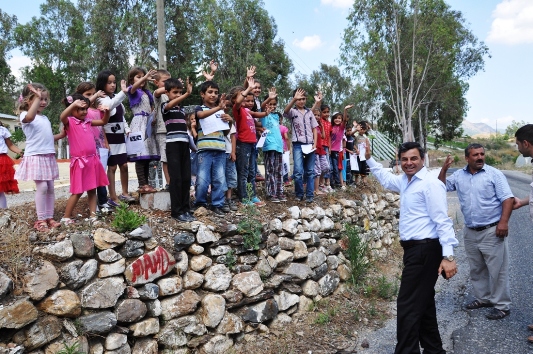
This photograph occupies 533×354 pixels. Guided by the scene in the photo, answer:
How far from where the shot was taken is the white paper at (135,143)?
5.05 meters

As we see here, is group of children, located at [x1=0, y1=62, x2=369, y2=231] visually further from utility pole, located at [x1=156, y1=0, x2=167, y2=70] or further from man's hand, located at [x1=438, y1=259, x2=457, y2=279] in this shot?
utility pole, located at [x1=156, y1=0, x2=167, y2=70]

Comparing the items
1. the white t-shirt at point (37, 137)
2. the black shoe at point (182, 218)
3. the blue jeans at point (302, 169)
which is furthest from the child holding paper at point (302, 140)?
the white t-shirt at point (37, 137)

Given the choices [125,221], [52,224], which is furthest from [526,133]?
[52,224]

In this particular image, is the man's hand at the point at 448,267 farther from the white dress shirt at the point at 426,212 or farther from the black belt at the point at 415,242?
the black belt at the point at 415,242

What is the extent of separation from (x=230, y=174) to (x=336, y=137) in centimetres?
338

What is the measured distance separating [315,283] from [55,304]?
3289 mm

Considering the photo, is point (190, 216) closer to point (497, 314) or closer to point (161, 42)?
point (497, 314)

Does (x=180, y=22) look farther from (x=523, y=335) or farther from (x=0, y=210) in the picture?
(x=523, y=335)

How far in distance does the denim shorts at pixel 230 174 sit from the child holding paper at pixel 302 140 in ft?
4.10

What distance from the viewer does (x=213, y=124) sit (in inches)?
203

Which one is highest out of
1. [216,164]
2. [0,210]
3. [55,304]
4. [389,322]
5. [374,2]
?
[374,2]

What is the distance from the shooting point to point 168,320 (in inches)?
153

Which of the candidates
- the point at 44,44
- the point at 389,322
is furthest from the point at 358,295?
the point at 44,44

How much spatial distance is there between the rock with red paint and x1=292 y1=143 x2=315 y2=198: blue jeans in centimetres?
298
